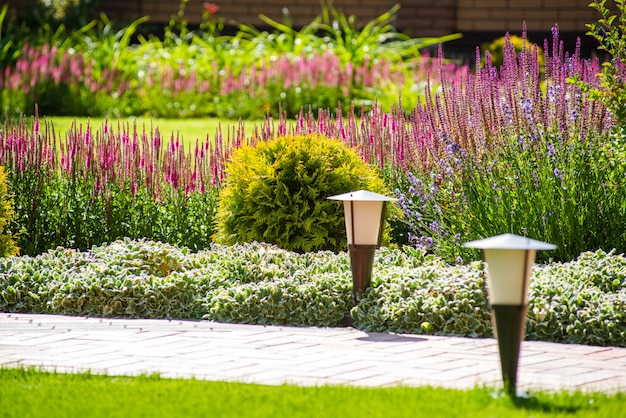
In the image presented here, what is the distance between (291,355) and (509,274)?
136 cm

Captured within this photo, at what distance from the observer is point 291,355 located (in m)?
5.34

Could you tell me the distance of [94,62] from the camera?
17.0 meters

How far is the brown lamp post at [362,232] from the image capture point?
6277 mm

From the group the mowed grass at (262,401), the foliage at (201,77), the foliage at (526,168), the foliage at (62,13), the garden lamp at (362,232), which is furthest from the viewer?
the foliage at (62,13)

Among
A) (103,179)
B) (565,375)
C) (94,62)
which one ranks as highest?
(94,62)

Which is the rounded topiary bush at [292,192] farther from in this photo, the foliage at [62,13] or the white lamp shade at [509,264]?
the foliage at [62,13]

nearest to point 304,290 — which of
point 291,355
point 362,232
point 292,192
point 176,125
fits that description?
point 362,232

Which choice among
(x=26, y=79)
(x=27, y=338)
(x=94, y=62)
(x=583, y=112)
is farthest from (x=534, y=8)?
(x=27, y=338)

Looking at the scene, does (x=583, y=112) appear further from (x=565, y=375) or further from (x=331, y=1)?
(x=331, y=1)

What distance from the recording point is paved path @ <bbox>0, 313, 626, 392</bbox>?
15.9 feet

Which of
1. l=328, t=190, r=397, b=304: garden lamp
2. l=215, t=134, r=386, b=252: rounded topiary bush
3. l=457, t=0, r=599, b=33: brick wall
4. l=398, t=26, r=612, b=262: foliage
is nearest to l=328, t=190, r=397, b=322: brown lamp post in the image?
l=328, t=190, r=397, b=304: garden lamp

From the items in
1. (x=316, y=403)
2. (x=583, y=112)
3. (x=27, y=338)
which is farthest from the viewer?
(x=583, y=112)

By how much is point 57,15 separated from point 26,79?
558cm

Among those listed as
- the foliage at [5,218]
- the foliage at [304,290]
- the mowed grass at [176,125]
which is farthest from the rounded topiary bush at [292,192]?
the mowed grass at [176,125]
